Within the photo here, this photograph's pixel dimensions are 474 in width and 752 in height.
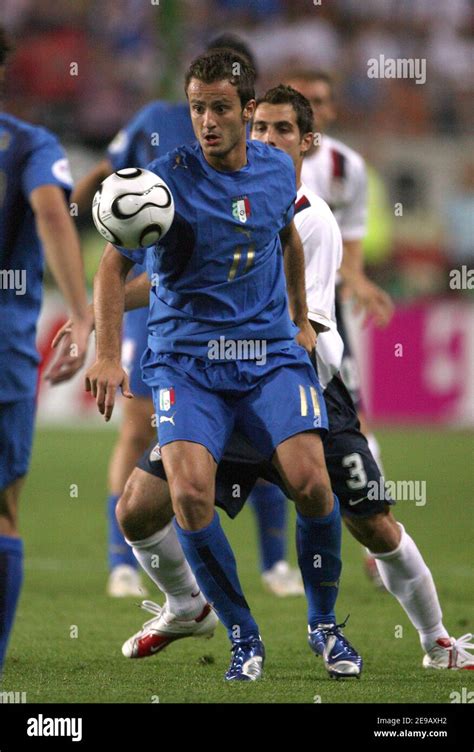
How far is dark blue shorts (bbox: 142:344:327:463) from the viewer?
4.75 m

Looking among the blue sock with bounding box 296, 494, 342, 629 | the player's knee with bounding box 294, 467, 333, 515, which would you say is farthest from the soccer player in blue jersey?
the blue sock with bounding box 296, 494, 342, 629

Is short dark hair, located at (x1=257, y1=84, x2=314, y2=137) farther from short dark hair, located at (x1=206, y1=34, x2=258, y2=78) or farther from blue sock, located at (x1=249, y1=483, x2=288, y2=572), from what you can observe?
blue sock, located at (x1=249, y1=483, x2=288, y2=572)

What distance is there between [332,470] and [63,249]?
121 centimetres

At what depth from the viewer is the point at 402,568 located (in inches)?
207

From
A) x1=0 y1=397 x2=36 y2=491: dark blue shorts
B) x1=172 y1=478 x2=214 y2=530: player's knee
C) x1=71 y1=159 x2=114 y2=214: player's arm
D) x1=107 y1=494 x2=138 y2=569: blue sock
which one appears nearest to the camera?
x1=0 y1=397 x2=36 y2=491: dark blue shorts

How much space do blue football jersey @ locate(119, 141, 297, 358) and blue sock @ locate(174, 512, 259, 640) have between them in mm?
592

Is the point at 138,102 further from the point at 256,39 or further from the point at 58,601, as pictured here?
the point at 58,601

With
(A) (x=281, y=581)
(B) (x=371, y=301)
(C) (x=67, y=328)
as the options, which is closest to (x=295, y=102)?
(C) (x=67, y=328)

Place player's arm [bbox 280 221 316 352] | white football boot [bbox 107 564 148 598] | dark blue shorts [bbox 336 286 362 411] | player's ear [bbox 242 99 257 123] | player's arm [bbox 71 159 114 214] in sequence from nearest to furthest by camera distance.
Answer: player's ear [bbox 242 99 257 123] → player's arm [bbox 280 221 316 352] → dark blue shorts [bbox 336 286 362 411] → white football boot [bbox 107 564 148 598] → player's arm [bbox 71 159 114 214]

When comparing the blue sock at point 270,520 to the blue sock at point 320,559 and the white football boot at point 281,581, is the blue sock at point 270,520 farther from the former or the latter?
the blue sock at point 320,559

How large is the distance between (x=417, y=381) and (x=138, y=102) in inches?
213

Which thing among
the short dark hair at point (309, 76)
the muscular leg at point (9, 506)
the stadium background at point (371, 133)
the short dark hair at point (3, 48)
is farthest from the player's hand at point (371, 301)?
the stadium background at point (371, 133)
